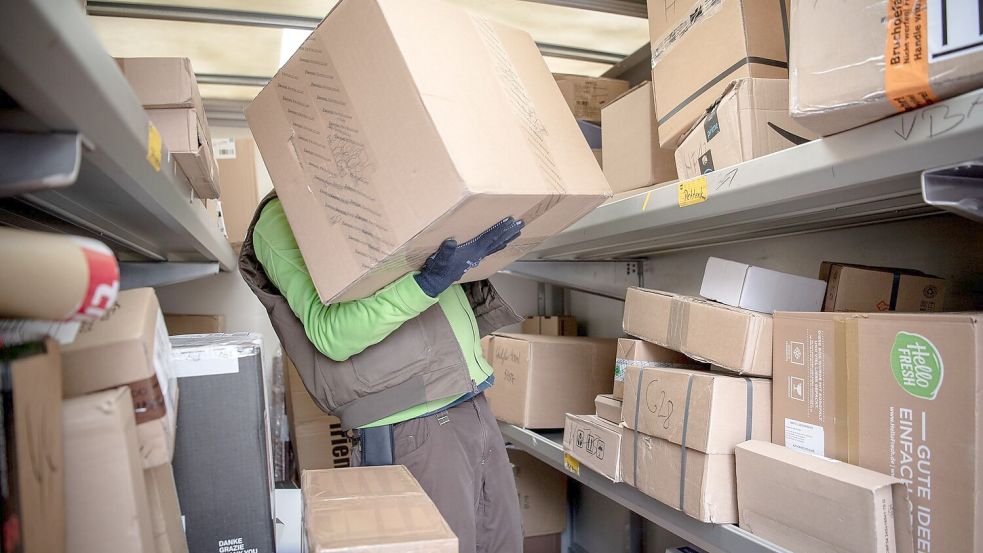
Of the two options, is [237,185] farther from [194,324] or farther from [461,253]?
[461,253]

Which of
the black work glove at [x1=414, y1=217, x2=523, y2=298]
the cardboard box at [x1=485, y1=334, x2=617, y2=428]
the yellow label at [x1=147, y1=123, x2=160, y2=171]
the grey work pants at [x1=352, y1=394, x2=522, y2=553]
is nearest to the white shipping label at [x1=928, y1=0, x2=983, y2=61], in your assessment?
the black work glove at [x1=414, y1=217, x2=523, y2=298]

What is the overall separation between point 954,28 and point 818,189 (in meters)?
0.29

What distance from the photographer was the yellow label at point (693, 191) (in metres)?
1.22

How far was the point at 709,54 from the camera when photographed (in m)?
1.32

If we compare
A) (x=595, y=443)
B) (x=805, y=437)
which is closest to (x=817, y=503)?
(x=805, y=437)

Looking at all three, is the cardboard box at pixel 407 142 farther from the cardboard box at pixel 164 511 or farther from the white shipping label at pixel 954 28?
the white shipping label at pixel 954 28

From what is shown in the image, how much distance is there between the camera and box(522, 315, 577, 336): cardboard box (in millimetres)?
2648

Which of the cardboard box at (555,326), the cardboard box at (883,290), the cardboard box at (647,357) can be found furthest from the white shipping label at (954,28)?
the cardboard box at (555,326)

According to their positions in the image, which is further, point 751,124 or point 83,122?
point 751,124

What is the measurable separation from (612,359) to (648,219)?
0.80 m

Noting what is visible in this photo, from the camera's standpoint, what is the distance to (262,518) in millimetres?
879

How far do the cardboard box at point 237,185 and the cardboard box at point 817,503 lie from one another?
1959mm

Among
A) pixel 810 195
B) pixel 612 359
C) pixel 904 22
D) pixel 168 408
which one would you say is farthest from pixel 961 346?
pixel 612 359

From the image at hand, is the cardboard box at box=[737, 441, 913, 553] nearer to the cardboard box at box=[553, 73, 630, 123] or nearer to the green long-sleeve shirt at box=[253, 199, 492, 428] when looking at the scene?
the green long-sleeve shirt at box=[253, 199, 492, 428]
